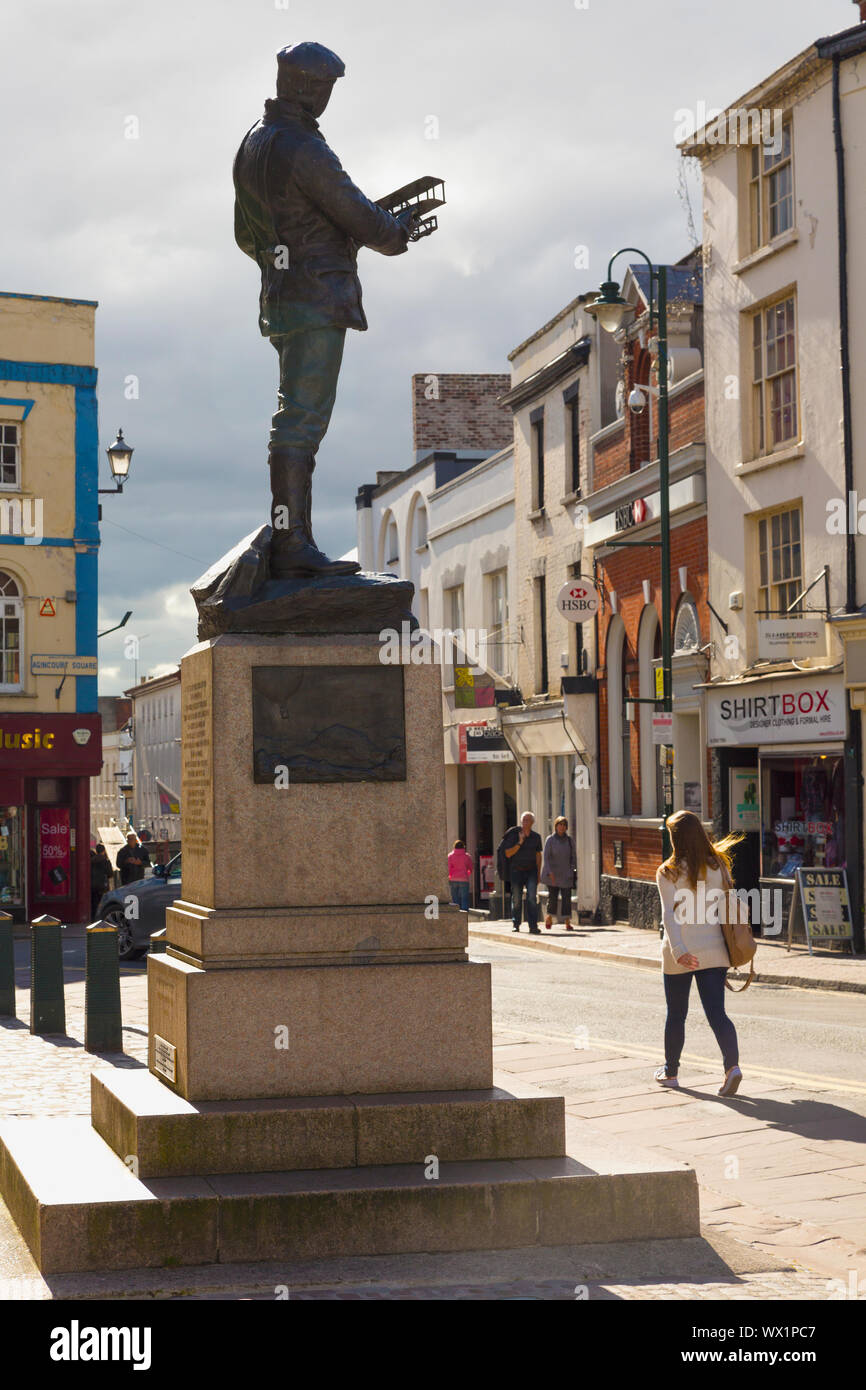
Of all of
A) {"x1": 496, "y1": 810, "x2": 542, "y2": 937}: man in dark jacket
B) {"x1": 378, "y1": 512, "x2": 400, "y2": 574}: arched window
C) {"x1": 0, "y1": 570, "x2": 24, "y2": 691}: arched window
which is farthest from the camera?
{"x1": 378, "y1": 512, "x2": 400, "y2": 574}: arched window

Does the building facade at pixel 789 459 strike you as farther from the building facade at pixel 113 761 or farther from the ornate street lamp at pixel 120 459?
the building facade at pixel 113 761

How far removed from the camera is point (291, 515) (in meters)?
8.12

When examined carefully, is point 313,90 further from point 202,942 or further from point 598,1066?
point 598,1066

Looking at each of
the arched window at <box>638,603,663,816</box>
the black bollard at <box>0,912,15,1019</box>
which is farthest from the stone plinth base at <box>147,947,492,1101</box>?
the arched window at <box>638,603,663,816</box>

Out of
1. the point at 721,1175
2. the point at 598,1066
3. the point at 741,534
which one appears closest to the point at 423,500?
the point at 741,534

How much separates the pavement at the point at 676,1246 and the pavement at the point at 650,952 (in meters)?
7.98

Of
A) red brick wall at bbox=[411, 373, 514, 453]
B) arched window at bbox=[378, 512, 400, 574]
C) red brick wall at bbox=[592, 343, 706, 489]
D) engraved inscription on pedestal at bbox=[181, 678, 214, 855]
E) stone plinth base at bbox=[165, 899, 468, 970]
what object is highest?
red brick wall at bbox=[411, 373, 514, 453]

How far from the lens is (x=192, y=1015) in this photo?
6.98 metres

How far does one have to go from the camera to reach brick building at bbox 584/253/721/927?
26.4 meters

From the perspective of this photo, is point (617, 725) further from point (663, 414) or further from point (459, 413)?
point (459, 413)

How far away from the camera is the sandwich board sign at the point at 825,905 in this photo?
70.0 feet

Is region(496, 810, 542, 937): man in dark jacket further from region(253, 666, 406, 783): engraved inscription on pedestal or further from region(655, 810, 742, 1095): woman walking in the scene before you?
region(253, 666, 406, 783): engraved inscription on pedestal

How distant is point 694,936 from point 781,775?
46.5 ft

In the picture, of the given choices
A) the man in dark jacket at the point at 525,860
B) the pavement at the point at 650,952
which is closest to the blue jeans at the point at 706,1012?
the pavement at the point at 650,952
